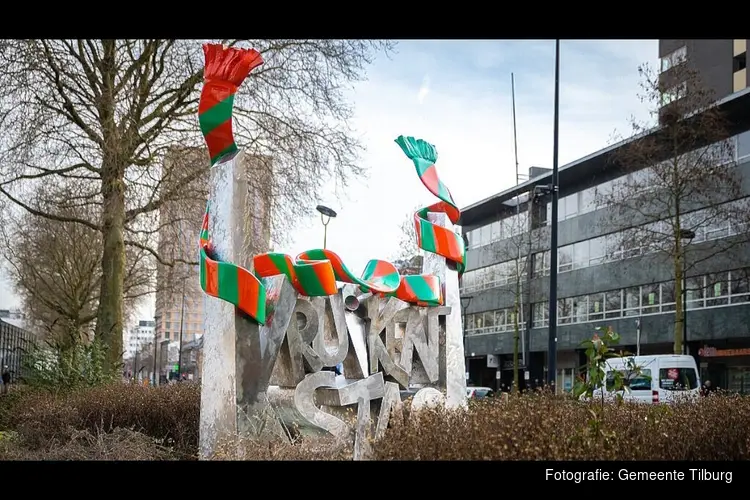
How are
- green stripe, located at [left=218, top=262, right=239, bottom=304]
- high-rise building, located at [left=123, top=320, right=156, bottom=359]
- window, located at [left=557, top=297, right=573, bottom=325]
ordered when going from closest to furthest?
green stripe, located at [left=218, top=262, right=239, bottom=304]
window, located at [left=557, top=297, right=573, bottom=325]
high-rise building, located at [left=123, top=320, right=156, bottom=359]

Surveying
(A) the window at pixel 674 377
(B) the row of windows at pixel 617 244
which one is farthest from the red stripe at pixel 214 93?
(B) the row of windows at pixel 617 244

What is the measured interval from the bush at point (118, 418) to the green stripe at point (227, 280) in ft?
8.85

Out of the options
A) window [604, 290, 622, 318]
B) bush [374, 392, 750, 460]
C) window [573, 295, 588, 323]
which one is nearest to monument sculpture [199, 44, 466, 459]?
bush [374, 392, 750, 460]

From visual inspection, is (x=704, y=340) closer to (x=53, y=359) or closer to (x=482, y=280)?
(x=482, y=280)

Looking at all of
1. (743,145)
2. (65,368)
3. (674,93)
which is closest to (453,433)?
(65,368)

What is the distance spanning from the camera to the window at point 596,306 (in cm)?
4553

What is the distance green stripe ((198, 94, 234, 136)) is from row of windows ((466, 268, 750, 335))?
22.9 meters

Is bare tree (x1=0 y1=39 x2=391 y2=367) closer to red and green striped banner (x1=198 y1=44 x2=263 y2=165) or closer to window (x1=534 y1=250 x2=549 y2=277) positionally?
red and green striped banner (x1=198 y1=44 x2=263 y2=165)

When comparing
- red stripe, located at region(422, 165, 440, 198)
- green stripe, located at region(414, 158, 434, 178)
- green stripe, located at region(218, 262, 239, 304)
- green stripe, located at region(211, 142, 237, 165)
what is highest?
green stripe, located at region(414, 158, 434, 178)

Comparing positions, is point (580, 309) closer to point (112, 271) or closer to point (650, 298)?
point (650, 298)

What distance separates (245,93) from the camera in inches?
800

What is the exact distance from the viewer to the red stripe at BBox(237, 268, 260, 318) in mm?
10031

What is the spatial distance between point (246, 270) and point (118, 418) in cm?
390

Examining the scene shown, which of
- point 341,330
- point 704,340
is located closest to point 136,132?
point 341,330
